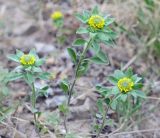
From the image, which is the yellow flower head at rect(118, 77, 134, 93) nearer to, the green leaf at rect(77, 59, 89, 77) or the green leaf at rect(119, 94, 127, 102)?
the green leaf at rect(119, 94, 127, 102)

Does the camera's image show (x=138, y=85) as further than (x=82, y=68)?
No

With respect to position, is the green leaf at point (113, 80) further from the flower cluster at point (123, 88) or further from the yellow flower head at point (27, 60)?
the yellow flower head at point (27, 60)

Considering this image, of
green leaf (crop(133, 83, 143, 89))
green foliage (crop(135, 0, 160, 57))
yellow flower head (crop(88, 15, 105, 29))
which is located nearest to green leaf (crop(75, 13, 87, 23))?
yellow flower head (crop(88, 15, 105, 29))

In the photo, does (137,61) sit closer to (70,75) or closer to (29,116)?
(70,75)

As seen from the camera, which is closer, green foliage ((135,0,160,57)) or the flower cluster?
the flower cluster

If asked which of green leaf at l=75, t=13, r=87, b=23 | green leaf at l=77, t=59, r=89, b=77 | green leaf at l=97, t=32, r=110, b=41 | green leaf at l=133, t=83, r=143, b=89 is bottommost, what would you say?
green leaf at l=77, t=59, r=89, b=77

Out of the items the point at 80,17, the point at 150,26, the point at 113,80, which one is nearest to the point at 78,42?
the point at 80,17

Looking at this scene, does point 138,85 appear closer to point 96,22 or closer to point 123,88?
point 123,88

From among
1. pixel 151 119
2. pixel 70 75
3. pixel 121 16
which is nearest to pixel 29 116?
pixel 70 75
